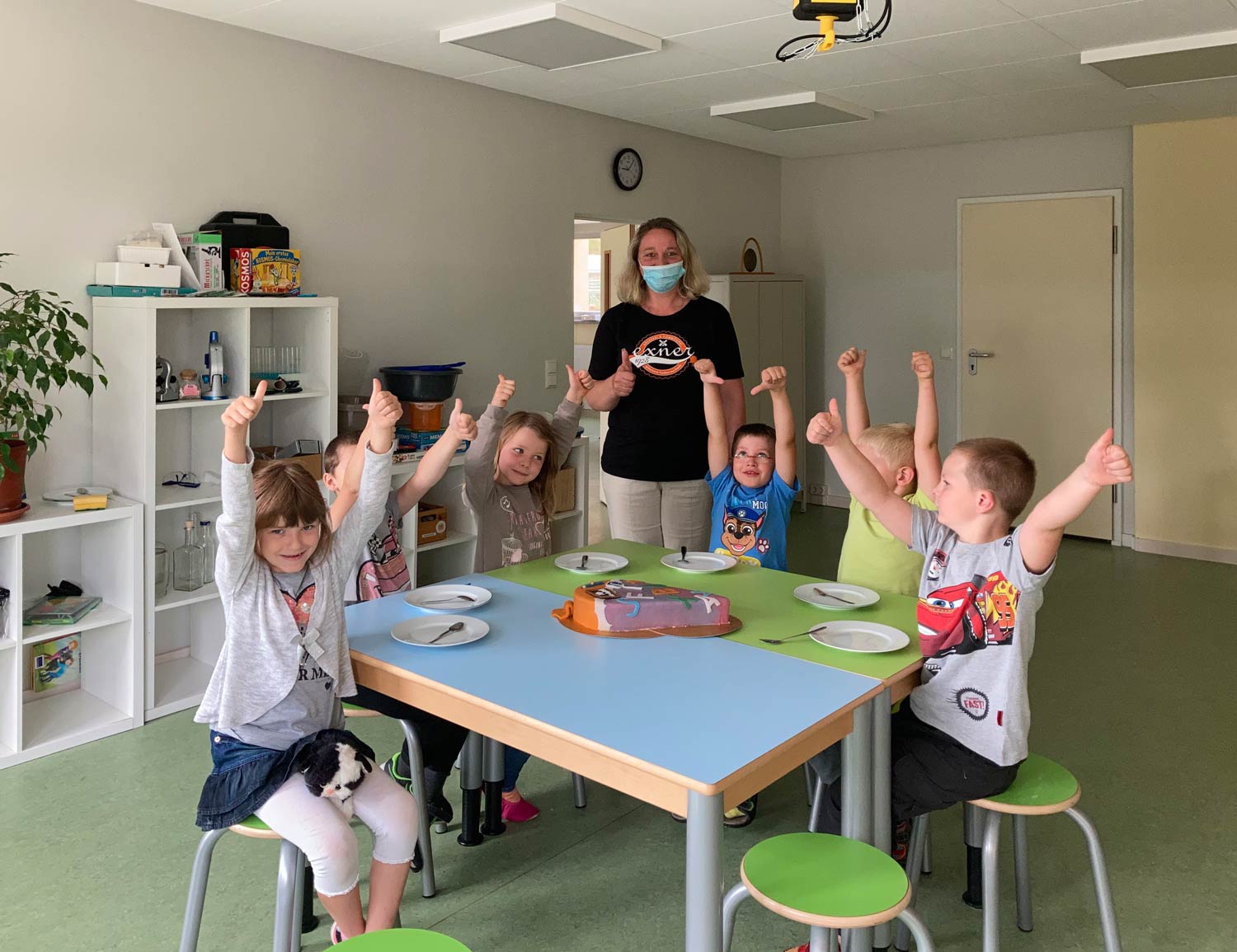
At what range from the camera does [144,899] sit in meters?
2.47

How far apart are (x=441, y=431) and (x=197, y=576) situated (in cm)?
109

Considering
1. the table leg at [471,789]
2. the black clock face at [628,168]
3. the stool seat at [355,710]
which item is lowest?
the table leg at [471,789]

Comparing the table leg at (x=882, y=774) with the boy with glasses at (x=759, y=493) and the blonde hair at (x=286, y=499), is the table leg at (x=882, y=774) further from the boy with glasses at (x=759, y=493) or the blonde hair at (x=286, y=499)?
the blonde hair at (x=286, y=499)

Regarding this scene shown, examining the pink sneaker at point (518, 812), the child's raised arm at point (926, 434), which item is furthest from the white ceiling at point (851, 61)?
the pink sneaker at point (518, 812)

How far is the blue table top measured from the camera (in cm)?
172

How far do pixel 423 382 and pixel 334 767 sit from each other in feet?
8.50

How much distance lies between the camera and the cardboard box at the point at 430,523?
437 cm

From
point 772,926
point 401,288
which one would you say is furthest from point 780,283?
point 772,926

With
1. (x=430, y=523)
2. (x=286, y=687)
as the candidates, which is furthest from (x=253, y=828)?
(x=430, y=523)

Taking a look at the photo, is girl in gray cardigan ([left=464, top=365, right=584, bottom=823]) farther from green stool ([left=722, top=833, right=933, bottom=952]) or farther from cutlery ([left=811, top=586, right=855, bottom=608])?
green stool ([left=722, top=833, right=933, bottom=952])

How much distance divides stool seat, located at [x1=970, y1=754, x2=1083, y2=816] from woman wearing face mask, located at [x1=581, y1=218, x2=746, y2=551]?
1.55 m

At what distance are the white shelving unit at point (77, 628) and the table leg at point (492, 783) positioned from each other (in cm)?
142

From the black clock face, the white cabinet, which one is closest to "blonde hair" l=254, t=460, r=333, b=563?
the black clock face

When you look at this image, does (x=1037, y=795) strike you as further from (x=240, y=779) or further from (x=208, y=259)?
(x=208, y=259)
